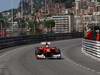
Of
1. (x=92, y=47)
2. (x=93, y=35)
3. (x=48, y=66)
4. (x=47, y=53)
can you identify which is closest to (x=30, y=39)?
(x=93, y=35)

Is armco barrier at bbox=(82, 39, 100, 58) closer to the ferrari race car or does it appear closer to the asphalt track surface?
the asphalt track surface

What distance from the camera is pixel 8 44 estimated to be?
42.0 m

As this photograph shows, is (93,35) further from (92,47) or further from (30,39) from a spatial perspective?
(30,39)

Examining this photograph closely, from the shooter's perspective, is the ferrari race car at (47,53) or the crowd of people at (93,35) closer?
the ferrari race car at (47,53)

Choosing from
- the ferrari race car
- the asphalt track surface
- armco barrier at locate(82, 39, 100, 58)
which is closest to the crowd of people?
armco barrier at locate(82, 39, 100, 58)

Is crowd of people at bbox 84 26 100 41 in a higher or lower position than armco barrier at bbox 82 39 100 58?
higher

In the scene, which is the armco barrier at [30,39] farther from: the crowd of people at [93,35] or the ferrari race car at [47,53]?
the ferrari race car at [47,53]

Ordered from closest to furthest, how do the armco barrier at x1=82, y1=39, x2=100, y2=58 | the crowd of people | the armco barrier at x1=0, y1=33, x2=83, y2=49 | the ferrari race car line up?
the ferrari race car < the armco barrier at x1=82, y1=39, x2=100, y2=58 < the crowd of people < the armco barrier at x1=0, y1=33, x2=83, y2=49

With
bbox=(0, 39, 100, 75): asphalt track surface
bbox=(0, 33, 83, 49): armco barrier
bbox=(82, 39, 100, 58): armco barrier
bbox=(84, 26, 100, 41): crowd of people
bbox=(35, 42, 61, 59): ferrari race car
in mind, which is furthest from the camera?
bbox=(0, 33, 83, 49): armco barrier

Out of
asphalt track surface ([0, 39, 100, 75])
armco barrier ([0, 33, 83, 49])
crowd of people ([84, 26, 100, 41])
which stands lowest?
armco barrier ([0, 33, 83, 49])

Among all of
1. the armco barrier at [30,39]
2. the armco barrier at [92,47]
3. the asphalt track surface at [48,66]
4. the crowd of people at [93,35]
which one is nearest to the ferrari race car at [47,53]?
the asphalt track surface at [48,66]

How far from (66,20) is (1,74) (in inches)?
3273

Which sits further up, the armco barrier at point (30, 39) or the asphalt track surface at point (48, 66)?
the asphalt track surface at point (48, 66)

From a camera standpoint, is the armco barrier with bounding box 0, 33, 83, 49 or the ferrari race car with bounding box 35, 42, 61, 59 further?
the armco barrier with bounding box 0, 33, 83, 49
